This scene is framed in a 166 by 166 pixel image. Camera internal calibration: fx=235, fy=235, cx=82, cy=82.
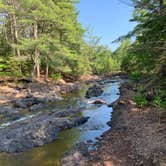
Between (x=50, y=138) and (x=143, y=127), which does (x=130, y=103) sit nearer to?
(x=143, y=127)

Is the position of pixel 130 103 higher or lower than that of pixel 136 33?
lower

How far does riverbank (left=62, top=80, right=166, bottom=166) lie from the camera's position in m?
6.19

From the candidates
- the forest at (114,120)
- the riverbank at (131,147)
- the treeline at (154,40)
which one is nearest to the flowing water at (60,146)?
the forest at (114,120)

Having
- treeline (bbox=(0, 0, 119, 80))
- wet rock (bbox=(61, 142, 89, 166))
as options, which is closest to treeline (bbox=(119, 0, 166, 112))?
wet rock (bbox=(61, 142, 89, 166))

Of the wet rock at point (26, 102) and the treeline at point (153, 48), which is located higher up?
the treeline at point (153, 48)

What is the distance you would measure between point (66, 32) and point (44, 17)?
5.19 metres

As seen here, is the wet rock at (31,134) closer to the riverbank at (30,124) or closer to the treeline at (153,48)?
the riverbank at (30,124)

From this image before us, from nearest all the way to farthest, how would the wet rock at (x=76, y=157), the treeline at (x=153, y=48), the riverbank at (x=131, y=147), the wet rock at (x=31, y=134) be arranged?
the riverbank at (x=131, y=147) < the wet rock at (x=76, y=157) < the treeline at (x=153, y=48) < the wet rock at (x=31, y=134)

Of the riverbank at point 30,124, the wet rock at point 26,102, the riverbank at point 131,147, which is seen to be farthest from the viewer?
the wet rock at point 26,102

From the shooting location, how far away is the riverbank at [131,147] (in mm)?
6186

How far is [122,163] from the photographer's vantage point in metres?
6.20

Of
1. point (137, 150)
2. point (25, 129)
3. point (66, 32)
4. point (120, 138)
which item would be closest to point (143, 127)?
point (120, 138)

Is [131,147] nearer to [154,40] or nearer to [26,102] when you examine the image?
[154,40]

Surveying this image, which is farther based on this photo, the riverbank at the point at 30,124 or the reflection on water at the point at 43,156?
the riverbank at the point at 30,124
